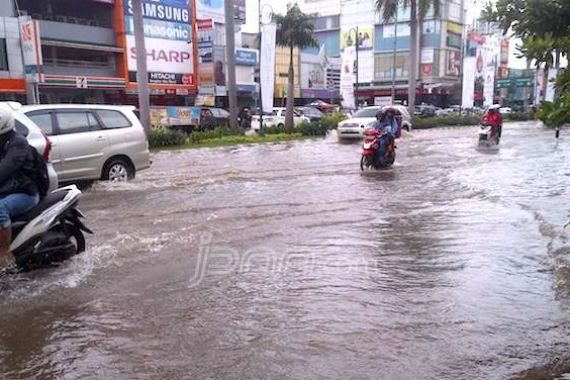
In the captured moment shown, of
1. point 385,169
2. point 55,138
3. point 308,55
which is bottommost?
point 385,169

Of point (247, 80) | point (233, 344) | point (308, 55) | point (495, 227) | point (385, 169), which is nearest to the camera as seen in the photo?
point (233, 344)

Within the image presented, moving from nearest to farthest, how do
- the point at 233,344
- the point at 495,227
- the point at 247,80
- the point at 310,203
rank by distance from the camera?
the point at 233,344 → the point at 495,227 → the point at 310,203 → the point at 247,80

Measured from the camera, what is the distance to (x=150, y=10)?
126 ft

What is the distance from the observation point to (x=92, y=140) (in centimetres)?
1046

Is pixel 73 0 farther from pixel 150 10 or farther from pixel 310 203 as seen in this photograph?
pixel 310 203

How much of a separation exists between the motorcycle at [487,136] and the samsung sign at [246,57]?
2775 centimetres

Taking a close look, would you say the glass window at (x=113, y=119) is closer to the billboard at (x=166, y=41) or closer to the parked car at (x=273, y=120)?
the parked car at (x=273, y=120)

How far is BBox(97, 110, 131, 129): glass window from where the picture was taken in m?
10.8

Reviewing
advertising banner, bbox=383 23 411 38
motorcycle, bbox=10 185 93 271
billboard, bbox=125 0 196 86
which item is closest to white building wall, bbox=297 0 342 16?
advertising banner, bbox=383 23 411 38

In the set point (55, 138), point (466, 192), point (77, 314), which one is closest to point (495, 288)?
point (77, 314)

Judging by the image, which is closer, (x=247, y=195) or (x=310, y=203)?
(x=310, y=203)

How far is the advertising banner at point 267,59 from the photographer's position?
2638cm

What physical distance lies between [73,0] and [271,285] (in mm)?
36596

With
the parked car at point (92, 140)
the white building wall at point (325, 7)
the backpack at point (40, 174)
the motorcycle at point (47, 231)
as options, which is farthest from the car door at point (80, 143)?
the white building wall at point (325, 7)
